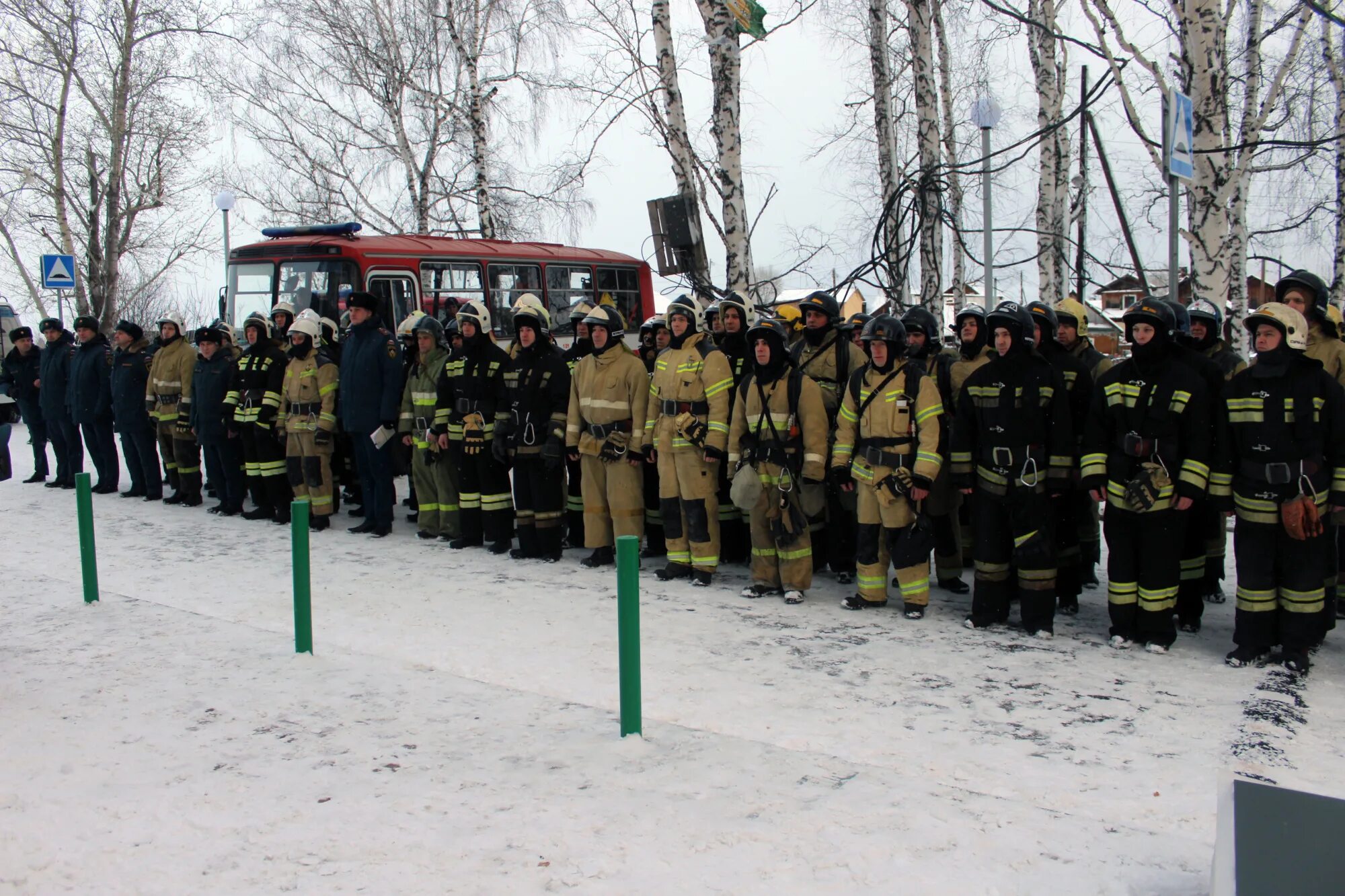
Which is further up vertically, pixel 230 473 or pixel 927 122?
pixel 927 122

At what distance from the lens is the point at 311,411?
1057 cm

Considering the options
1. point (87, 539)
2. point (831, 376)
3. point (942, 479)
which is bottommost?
point (87, 539)

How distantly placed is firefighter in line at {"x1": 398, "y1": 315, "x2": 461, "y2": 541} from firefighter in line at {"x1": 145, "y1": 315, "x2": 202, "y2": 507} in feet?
11.9

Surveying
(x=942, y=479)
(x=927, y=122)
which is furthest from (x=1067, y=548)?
(x=927, y=122)

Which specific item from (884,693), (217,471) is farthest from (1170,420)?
(217,471)

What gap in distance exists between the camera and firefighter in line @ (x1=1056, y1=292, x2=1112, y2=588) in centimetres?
751

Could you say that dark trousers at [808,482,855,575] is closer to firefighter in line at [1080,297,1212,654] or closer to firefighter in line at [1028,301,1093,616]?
firefighter in line at [1028,301,1093,616]

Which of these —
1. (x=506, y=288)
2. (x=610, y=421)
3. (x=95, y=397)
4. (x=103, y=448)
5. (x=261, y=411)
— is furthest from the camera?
(x=506, y=288)

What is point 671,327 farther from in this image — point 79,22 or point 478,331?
point 79,22

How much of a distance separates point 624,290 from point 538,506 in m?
11.5

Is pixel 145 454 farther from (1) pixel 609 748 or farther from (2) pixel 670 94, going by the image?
(1) pixel 609 748

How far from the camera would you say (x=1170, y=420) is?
6082mm

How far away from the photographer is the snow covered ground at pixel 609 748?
371 centimetres

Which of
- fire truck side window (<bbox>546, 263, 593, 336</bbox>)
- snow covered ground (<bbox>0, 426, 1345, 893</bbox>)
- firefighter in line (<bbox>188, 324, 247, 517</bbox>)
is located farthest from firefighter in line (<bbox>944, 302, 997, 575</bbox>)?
fire truck side window (<bbox>546, 263, 593, 336</bbox>)
